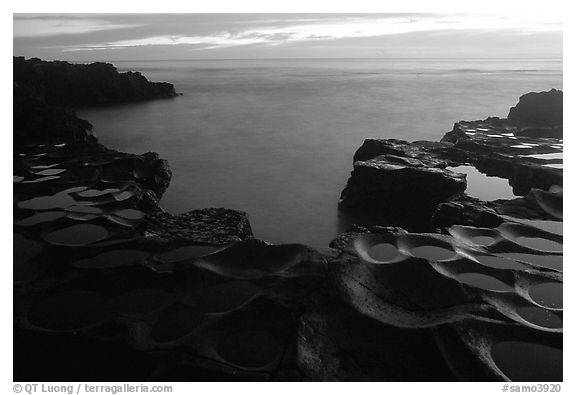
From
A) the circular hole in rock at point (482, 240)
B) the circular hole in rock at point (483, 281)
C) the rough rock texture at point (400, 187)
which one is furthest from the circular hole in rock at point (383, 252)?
the rough rock texture at point (400, 187)

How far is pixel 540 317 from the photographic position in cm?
353

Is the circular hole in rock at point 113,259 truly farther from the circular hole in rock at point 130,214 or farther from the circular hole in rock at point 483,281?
the circular hole in rock at point 483,281

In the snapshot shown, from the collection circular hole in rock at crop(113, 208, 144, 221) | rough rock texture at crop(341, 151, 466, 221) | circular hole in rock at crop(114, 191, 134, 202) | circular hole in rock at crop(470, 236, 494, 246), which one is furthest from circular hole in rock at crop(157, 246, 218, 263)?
rough rock texture at crop(341, 151, 466, 221)

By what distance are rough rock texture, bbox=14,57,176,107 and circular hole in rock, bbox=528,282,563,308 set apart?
18196 mm

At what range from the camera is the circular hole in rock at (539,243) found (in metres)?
4.64

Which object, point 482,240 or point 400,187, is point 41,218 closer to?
point 482,240

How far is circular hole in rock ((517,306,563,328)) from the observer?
3.46 m

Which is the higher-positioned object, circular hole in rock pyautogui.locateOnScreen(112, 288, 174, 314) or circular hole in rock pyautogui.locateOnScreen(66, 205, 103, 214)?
circular hole in rock pyautogui.locateOnScreen(66, 205, 103, 214)

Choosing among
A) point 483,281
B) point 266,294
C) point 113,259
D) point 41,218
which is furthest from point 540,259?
point 41,218

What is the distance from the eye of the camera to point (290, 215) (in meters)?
7.42

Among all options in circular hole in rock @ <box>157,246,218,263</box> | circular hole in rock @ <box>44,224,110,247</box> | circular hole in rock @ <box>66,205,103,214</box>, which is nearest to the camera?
circular hole in rock @ <box>157,246,218,263</box>

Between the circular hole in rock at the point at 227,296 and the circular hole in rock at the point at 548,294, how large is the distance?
243 centimetres

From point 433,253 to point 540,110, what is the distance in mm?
10843

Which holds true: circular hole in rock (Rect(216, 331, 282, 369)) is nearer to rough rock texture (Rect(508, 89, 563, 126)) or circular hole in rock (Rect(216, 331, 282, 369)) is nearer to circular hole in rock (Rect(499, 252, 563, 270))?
circular hole in rock (Rect(499, 252, 563, 270))
